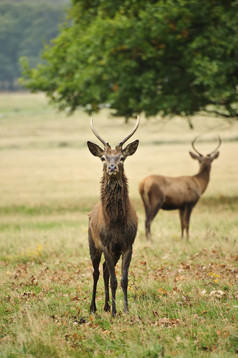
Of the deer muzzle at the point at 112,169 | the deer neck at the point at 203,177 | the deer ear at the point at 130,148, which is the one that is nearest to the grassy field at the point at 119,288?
the deer neck at the point at 203,177

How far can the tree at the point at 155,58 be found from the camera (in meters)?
17.5

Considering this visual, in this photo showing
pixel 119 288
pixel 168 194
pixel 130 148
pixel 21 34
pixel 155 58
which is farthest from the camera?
pixel 21 34

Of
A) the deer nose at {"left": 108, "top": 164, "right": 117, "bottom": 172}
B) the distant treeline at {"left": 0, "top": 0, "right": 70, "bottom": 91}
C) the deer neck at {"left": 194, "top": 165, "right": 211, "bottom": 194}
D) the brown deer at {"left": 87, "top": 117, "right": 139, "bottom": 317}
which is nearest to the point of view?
the deer nose at {"left": 108, "top": 164, "right": 117, "bottom": 172}

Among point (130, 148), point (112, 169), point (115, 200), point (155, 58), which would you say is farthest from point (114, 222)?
point (155, 58)

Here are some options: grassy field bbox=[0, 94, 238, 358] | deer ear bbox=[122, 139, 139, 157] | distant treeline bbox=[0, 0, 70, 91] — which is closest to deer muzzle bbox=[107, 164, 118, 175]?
deer ear bbox=[122, 139, 139, 157]

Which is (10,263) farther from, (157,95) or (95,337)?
(157,95)

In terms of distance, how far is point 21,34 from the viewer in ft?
462

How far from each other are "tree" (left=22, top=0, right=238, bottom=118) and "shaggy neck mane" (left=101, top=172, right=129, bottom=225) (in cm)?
1021

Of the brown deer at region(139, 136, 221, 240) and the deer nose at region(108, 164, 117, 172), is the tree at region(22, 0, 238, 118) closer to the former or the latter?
the brown deer at region(139, 136, 221, 240)

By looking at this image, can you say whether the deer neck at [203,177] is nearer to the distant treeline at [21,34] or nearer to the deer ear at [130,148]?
the deer ear at [130,148]

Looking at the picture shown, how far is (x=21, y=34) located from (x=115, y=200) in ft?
461

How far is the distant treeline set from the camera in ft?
421

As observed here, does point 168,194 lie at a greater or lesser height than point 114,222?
lesser

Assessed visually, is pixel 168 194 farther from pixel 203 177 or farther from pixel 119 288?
pixel 119 288
